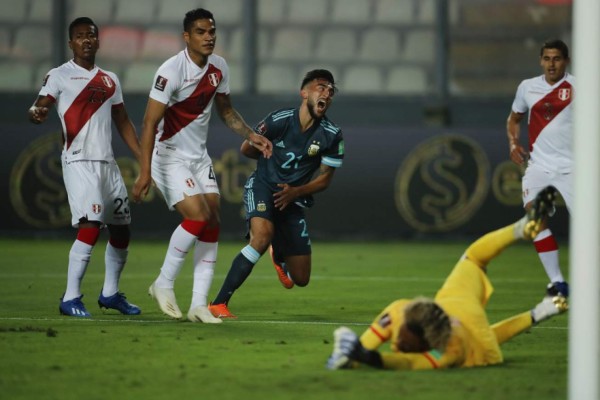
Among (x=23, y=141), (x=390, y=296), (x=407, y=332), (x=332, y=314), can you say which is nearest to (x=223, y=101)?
(x=332, y=314)

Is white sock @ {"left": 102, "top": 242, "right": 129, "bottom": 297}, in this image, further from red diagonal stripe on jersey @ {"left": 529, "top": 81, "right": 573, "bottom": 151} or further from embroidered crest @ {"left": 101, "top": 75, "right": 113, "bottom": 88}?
red diagonal stripe on jersey @ {"left": 529, "top": 81, "right": 573, "bottom": 151}

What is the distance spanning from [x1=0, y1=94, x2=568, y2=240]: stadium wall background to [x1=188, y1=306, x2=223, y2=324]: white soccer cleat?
28.8 feet

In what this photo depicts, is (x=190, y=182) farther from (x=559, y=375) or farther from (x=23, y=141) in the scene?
(x=23, y=141)

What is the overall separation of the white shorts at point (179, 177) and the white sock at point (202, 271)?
0.37 m

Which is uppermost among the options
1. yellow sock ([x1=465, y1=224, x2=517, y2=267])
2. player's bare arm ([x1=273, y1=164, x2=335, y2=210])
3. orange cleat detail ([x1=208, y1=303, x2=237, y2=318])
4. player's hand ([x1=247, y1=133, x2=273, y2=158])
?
player's hand ([x1=247, y1=133, x2=273, y2=158])

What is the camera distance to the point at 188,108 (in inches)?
358

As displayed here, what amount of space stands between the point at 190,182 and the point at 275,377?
274 cm

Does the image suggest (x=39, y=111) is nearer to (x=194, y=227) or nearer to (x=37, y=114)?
(x=37, y=114)

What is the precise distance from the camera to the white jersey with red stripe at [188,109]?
901 cm

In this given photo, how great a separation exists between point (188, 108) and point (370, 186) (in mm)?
8905

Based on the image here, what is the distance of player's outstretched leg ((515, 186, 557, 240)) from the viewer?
695cm

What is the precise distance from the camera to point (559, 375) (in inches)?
262

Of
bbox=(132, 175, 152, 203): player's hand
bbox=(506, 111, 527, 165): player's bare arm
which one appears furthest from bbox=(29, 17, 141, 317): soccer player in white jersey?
bbox=(506, 111, 527, 165): player's bare arm

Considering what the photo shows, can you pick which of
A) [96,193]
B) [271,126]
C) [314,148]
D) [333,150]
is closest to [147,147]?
[96,193]
